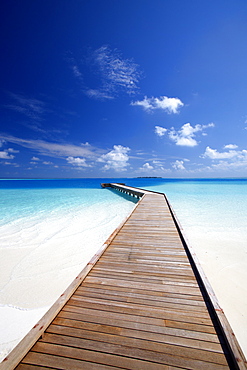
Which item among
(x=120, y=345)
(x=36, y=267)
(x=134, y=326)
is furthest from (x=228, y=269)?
(x=36, y=267)

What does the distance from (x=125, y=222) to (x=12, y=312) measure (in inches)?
155

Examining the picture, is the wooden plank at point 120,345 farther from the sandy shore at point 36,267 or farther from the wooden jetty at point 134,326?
the sandy shore at point 36,267

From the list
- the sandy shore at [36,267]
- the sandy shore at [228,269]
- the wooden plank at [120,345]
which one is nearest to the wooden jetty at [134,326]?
the wooden plank at [120,345]

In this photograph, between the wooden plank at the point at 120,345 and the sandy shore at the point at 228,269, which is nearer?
the wooden plank at the point at 120,345

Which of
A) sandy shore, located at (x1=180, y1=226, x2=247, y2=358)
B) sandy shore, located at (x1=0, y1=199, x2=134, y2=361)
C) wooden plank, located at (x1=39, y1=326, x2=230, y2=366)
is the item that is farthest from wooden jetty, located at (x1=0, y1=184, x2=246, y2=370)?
sandy shore, located at (x1=0, y1=199, x2=134, y2=361)

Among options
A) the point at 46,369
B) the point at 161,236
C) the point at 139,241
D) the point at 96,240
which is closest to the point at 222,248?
the point at 161,236

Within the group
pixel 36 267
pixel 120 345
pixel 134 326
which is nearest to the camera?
pixel 120 345

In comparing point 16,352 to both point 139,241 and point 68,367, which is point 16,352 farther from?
point 139,241

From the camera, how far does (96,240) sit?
662 cm

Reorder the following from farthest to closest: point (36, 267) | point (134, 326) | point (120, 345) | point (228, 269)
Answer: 1. point (36, 267)
2. point (228, 269)
3. point (134, 326)
4. point (120, 345)

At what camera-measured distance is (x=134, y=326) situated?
194 cm

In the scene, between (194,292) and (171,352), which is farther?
(194,292)

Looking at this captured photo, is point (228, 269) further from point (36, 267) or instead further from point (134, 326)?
point (36, 267)

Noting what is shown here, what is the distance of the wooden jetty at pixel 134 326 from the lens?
62.2 inches
